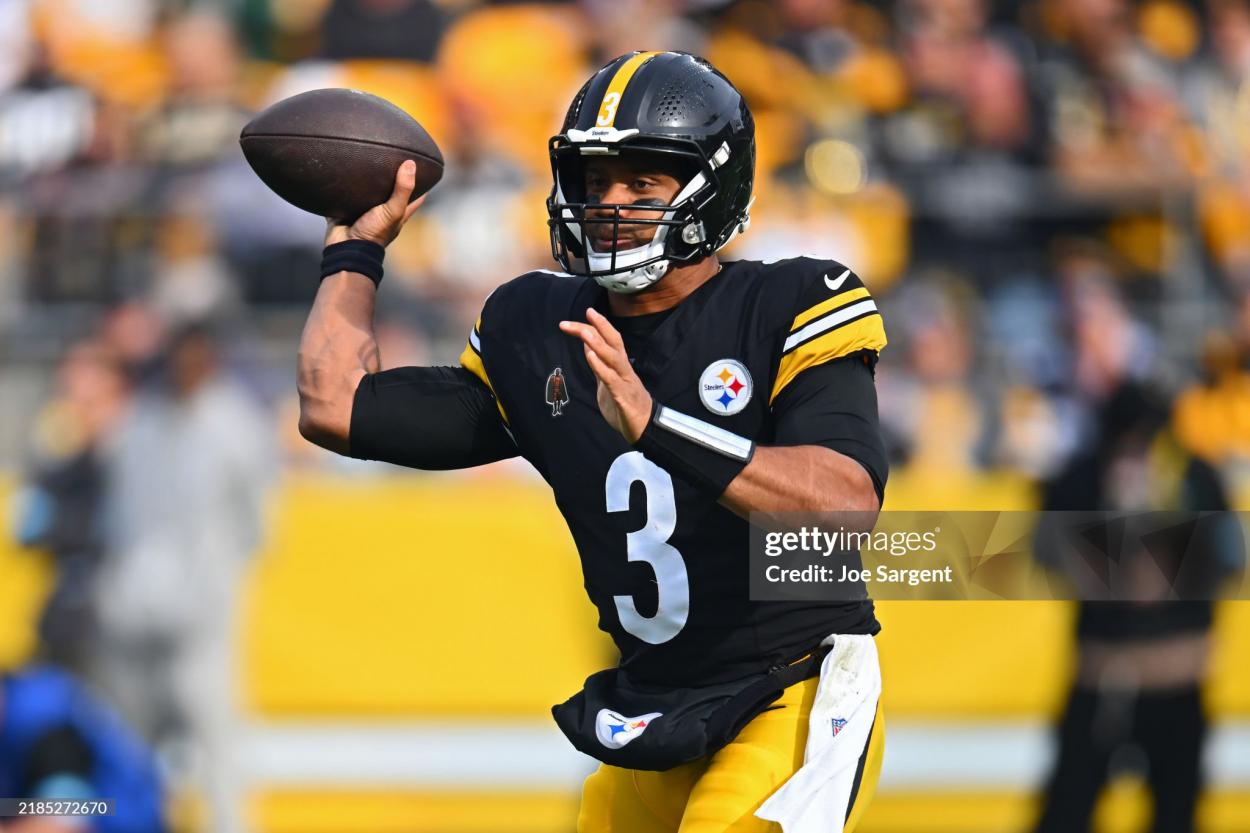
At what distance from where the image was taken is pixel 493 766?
7.21 m

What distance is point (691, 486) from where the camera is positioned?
3.05m

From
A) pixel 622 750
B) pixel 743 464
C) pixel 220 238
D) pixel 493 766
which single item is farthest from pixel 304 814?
pixel 743 464

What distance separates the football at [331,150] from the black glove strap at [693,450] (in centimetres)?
98

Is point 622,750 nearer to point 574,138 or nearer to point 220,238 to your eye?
point 574,138

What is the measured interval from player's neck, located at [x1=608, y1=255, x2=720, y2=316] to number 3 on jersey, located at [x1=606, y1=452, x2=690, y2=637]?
0.31 m

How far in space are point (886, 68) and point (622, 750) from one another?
6572 millimetres

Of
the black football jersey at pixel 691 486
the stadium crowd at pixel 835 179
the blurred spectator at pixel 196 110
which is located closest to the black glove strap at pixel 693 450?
the black football jersey at pixel 691 486

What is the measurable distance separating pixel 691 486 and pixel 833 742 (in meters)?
0.54

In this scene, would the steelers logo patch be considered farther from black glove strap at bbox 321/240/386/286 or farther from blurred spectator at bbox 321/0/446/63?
blurred spectator at bbox 321/0/446/63

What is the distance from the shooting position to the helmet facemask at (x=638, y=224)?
3146 millimetres

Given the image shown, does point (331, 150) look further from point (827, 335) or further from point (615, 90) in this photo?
point (827, 335)

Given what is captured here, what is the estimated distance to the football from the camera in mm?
3465

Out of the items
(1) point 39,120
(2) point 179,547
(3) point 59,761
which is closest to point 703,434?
(3) point 59,761

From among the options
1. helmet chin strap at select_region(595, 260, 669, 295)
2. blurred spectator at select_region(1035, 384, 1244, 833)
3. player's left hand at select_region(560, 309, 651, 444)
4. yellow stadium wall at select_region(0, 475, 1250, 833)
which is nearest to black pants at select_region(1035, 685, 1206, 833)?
blurred spectator at select_region(1035, 384, 1244, 833)
